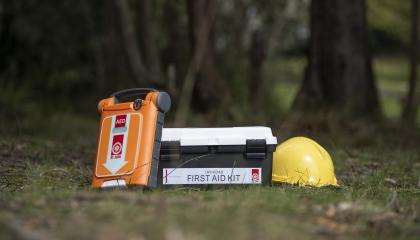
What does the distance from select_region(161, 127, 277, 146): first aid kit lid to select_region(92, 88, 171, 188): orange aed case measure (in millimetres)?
342

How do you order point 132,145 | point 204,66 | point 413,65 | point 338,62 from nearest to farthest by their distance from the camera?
point 132,145 < point 338,62 < point 204,66 < point 413,65

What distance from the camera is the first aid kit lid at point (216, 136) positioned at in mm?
5535

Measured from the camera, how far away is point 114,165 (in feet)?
17.2

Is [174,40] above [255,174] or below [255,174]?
above

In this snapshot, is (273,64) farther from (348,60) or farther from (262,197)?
(262,197)

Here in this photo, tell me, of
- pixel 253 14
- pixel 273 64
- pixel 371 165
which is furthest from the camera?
pixel 253 14

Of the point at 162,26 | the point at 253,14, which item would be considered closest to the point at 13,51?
the point at 162,26

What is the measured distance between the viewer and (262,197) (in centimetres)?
426

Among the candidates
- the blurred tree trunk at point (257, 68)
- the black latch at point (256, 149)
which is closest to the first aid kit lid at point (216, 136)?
the black latch at point (256, 149)

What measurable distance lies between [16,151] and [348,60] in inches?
200

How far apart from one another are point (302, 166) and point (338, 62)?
5268mm

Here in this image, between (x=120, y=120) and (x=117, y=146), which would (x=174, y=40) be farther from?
(x=117, y=146)

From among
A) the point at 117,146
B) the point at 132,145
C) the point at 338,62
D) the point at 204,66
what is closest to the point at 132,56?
the point at 204,66

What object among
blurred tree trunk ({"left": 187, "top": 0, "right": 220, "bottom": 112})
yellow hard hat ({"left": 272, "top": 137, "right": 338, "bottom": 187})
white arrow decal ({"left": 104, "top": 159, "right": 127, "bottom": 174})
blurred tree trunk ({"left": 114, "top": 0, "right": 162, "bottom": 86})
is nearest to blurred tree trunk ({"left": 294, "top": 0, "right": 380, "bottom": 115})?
blurred tree trunk ({"left": 187, "top": 0, "right": 220, "bottom": 112})
